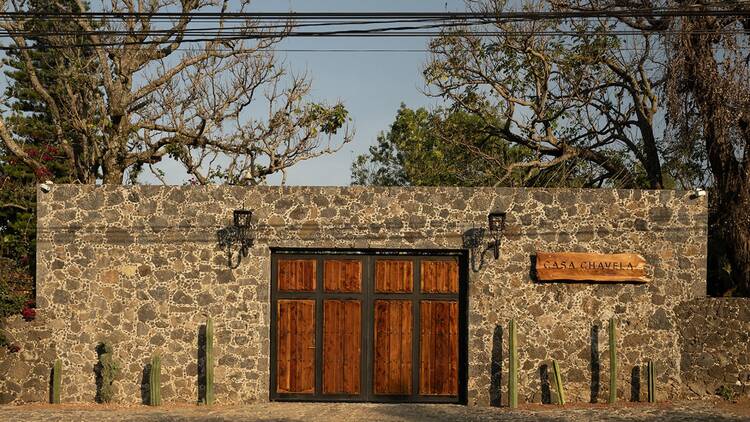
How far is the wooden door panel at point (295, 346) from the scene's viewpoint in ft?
43.5

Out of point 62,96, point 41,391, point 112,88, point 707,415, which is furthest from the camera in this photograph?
point 62,96

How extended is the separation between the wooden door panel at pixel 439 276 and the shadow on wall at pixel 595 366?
226 cm

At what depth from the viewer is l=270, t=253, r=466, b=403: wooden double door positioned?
43.4 feet

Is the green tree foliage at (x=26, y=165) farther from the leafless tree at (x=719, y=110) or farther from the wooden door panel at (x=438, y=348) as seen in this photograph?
the leafless tree at (x=719, y=110)

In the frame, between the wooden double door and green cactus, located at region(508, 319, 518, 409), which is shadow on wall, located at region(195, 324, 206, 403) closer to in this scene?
the wooden double door

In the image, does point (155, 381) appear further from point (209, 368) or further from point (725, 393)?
point (725, 393)

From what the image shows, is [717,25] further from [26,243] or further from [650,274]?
[26,243]

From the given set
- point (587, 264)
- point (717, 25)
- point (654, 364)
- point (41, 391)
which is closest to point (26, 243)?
point (41, 391)

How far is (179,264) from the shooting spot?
13219 millimetres

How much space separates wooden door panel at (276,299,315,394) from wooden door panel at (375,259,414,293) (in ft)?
3.67

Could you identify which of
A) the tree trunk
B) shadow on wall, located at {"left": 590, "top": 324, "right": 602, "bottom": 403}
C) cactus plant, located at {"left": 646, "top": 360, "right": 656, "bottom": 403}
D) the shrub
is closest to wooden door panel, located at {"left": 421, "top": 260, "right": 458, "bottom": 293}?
shadow on wall, located at {"left": 590, "top": 324, "right": 602, "bottom": 403}

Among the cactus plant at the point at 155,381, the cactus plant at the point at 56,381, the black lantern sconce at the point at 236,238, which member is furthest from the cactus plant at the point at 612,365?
the cactus plant at the point at 56,381

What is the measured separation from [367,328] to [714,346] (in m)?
5.45

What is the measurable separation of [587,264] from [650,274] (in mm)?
1052
